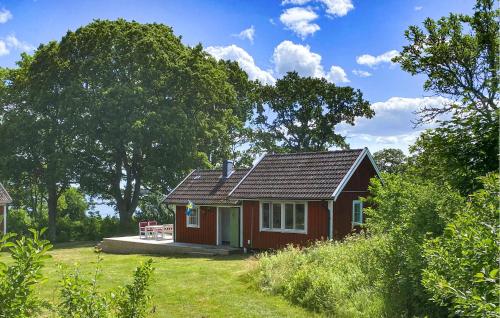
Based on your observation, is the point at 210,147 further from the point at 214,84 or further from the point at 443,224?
the point at 443,224

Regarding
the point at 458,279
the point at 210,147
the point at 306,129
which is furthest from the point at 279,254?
the point at 306,129

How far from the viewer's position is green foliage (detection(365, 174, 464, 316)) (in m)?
8.70

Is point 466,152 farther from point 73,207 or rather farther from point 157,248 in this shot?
point 73,207

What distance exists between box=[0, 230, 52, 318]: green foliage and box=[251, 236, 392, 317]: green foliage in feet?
24.5

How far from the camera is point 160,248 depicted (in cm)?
2567

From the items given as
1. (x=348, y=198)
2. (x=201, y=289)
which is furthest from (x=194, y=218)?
(x=201, y=289)

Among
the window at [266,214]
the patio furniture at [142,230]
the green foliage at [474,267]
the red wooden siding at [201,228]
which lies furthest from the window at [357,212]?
the green foliage at [474,267]

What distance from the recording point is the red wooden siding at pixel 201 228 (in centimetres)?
2581

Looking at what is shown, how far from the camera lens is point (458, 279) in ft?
16.5

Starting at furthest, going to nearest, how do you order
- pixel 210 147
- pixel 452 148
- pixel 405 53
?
pixel 210 147 → pixel 405 53 → pixel 452 148

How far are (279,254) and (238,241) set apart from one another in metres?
8.87

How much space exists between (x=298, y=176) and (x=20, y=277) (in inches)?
793

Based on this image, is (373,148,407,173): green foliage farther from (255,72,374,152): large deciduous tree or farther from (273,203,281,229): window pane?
(273,203,281,229): window pane

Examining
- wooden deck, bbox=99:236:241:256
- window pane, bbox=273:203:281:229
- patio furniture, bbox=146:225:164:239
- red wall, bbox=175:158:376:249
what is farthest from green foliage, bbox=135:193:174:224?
window pane, bbox=273:203:281:229
